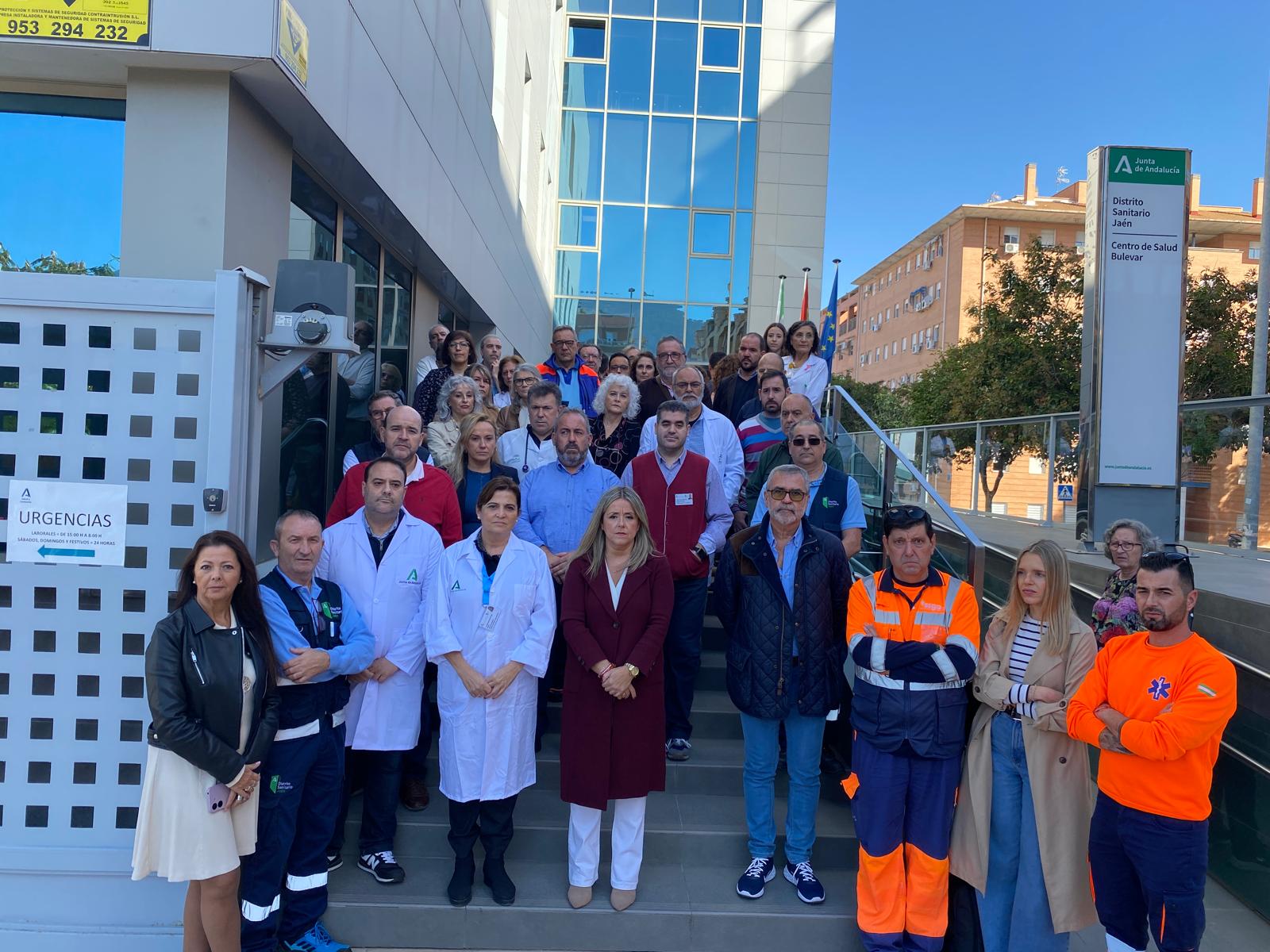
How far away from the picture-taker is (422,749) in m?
4.54

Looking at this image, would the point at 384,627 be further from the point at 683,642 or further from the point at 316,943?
the point at 683,642

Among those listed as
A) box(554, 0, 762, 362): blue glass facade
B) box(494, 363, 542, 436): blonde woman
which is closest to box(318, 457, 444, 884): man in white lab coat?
box(494, 363, 542, 436): blonde woman

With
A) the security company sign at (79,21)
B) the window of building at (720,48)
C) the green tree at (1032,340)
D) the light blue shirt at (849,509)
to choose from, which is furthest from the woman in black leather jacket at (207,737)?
the window of building at (720,48)

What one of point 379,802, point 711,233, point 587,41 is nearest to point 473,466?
point 379,802

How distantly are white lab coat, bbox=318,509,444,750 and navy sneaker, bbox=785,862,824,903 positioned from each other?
6.27ft

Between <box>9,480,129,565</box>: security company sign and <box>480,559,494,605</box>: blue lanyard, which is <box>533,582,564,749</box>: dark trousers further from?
<box>9,480,129,565</box>: security company sign

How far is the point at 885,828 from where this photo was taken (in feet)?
12.0

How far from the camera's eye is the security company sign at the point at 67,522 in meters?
3.53

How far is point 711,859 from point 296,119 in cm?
477

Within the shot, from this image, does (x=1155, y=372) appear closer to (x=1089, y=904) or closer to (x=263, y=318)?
(x=1089, y=904)

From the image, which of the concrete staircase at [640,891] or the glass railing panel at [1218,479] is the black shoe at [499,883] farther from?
the glass railing panel at [1218,479]

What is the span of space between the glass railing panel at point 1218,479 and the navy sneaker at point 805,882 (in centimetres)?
434

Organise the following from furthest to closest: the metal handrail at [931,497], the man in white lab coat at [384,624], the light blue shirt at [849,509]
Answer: the light blue shirt at [849,509], the metal handrail at [931,497], the man in white lab coat at [384,624]

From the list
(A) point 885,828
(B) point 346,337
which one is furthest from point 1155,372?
(B) point 346,337
